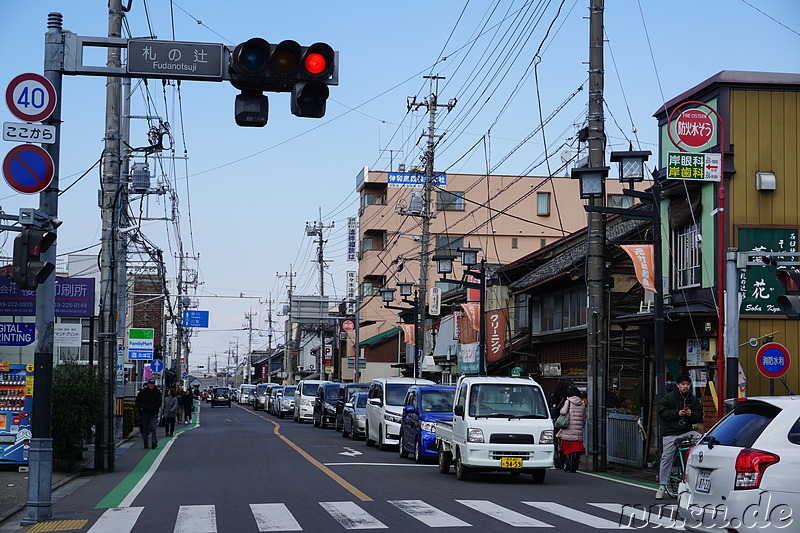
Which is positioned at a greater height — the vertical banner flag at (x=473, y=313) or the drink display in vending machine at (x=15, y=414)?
the vertical banner flag at (x=473, y=313)

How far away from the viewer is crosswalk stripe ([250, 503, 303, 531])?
37.9 ft

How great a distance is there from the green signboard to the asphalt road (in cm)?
547

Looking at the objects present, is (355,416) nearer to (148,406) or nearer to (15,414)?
(148,406)

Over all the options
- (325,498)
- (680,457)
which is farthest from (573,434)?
(325,498)

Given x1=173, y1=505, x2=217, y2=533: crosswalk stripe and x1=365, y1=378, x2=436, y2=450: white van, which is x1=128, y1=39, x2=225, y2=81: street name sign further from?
x1=365, y1=378, x2=436, y2=450: white van

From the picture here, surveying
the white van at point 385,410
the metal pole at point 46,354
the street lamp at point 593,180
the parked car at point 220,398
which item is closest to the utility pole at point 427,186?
the white van at point 385,410

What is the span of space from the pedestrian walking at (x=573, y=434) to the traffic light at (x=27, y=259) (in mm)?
12743

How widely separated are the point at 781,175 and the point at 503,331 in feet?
54.4

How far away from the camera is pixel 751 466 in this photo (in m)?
8.34

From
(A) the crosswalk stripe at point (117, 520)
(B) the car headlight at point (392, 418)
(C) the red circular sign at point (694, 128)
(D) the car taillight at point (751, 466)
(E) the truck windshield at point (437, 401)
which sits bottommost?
(A) the crosswalk stripe at point (117, 520)

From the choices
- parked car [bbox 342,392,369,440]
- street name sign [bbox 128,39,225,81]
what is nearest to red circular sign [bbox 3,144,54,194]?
street name sign [bbox 128,39,225,81]

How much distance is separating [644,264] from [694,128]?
3.60 m

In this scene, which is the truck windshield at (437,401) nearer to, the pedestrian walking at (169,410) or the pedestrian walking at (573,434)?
the pedestrian walking at (573,434)

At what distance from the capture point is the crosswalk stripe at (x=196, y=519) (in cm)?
1156
